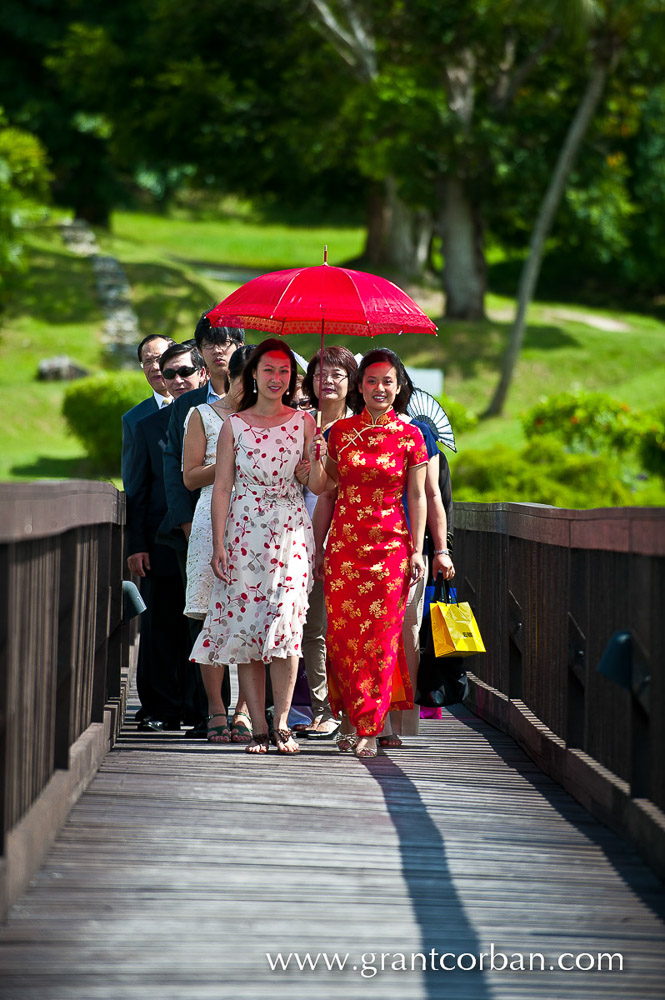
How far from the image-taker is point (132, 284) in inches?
1366

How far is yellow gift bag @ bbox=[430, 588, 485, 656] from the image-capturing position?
21.7ft

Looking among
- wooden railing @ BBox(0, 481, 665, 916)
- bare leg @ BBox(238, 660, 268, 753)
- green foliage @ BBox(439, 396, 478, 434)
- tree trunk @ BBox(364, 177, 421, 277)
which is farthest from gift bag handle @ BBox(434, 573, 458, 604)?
tree trunk @ BBox(364, 177, 421, 277)

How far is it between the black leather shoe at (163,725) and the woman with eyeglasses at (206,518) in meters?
0.53

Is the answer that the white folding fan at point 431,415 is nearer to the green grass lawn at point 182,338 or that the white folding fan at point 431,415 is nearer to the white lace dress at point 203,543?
the white lace dress at point 203,543

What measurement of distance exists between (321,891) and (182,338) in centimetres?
2813

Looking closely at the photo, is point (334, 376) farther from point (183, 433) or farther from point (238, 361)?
point (183, 433)

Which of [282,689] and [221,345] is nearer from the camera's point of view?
[282,689]

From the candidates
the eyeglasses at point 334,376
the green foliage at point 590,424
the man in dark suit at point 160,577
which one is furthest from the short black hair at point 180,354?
the green foliage at point 590,424

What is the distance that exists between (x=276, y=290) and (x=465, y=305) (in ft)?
→ 89.9

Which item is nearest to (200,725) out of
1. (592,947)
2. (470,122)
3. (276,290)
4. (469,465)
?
(276,290)

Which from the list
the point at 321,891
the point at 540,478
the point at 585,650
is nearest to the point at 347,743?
the point at 585,650

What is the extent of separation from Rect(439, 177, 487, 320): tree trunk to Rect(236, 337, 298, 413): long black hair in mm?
26708

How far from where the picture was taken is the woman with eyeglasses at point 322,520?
699cm

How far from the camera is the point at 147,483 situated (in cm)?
743
